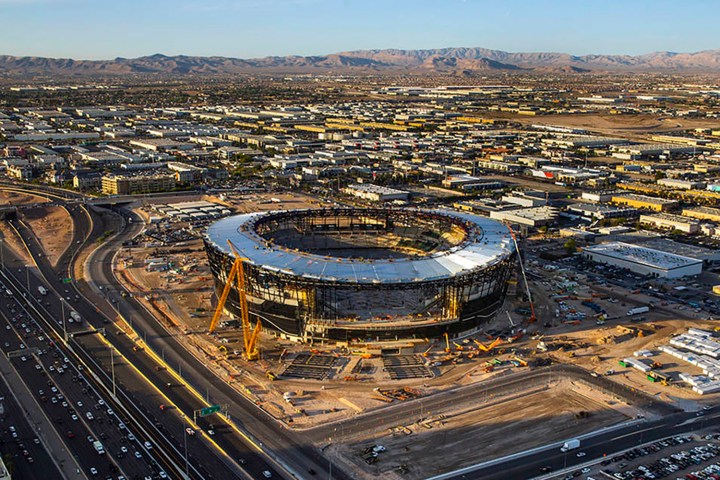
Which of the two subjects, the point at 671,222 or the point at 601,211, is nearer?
the point at 671,222

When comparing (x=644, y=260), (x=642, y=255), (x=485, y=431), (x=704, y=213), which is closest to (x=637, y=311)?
(x=644, y=260)

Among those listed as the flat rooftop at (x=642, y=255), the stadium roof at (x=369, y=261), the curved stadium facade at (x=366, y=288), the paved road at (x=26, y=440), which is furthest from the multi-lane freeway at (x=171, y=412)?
the flat rooftop at (x=642, y=255)

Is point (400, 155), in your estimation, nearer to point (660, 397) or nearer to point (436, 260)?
point (436, 260)

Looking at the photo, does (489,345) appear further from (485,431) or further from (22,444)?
(22,444)

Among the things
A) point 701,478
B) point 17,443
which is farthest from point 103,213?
point 701,478

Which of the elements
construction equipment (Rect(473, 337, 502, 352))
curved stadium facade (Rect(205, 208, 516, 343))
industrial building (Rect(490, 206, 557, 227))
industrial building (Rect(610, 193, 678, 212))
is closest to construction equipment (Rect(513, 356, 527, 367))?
construction equipment (Rect(473, 337, 502, 352))

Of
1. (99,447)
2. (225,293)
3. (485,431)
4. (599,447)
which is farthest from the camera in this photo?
(225,293)

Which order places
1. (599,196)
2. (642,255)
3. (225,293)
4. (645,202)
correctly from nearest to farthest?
(225,293), (642,255), (645,202), (599,196)

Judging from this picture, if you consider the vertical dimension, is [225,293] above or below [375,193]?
above
